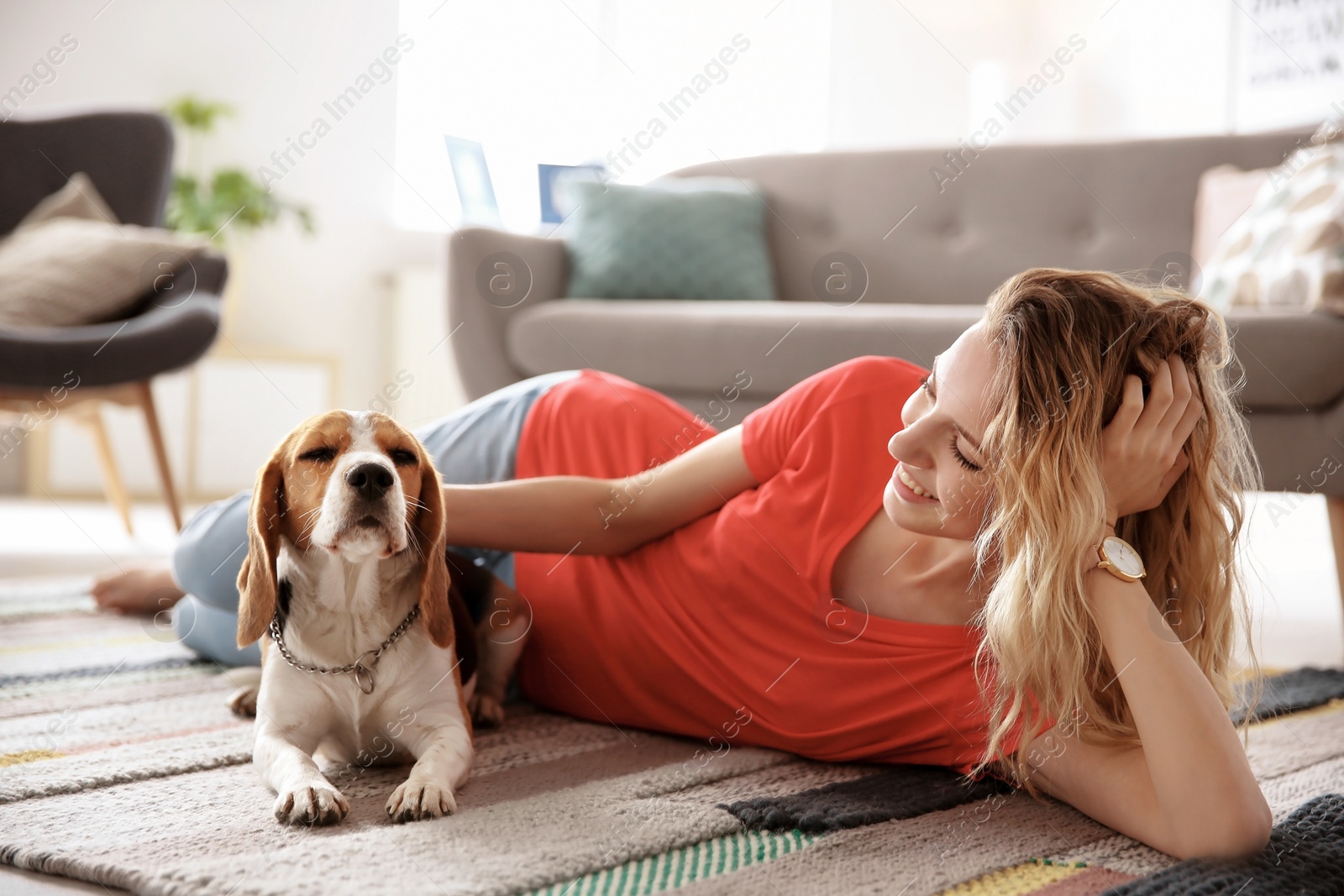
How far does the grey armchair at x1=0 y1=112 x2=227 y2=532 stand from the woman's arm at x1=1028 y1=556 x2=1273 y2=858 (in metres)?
2.37

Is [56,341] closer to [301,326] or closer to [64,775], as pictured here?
[64,775]

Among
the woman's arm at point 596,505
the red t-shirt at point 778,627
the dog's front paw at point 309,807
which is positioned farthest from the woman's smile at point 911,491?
the dog's front paw at point 309,807

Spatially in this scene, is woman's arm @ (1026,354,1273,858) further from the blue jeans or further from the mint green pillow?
the mint green pillow

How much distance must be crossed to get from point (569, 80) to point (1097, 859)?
4.57m

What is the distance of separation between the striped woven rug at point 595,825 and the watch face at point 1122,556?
27 centimetres

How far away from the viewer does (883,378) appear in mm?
1407

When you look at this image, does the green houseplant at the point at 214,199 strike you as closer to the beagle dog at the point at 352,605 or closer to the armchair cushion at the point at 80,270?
the armchair cushion at the point at 80,270

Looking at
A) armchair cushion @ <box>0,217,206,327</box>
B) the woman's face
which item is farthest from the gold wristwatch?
armchair cushion @ <box>0,217,206,327</box>

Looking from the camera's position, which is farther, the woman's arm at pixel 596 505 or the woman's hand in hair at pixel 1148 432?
the woman's arm at pixel 596 505

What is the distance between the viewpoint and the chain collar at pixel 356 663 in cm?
124

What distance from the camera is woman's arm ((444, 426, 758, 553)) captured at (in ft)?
4.53

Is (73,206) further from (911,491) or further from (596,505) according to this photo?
(911,491)

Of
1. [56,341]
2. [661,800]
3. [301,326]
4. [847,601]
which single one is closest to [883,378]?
[847,601]

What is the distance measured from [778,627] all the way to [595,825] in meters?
0.36
